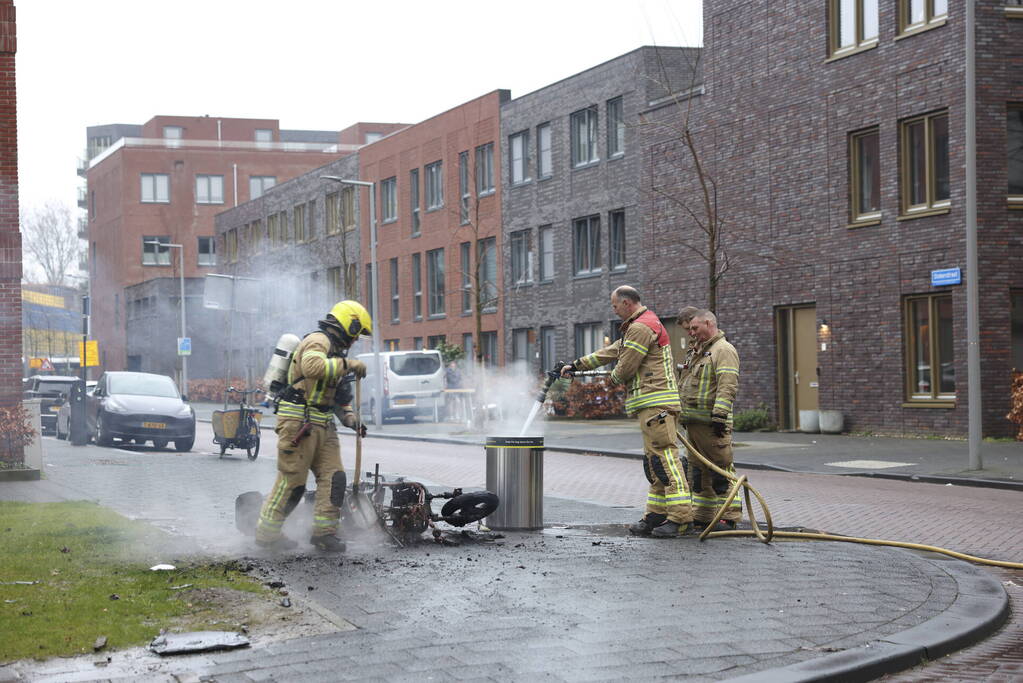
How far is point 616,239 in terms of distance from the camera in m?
35.4

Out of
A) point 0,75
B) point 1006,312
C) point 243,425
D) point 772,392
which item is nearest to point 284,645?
point 0,75

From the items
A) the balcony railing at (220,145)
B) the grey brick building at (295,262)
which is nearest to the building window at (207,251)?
the balcony railing at (220,145)

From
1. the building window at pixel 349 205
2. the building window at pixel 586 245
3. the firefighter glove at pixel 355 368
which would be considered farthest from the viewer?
the building window at pixel 349 205

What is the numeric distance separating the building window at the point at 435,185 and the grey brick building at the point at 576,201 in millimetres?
5063

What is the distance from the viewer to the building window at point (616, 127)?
3503 cm

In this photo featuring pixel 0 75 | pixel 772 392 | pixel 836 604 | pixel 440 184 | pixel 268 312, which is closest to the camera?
pixel 836 604

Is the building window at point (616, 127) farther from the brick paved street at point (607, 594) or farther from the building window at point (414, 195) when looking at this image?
the brick paved street at point (607, 594)

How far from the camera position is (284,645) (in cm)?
622

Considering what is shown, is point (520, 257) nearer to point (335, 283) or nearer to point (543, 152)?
point (543, 152)

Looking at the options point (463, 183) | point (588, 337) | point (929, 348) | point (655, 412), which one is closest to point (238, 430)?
point (929, 348)

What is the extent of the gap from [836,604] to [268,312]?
43950mm

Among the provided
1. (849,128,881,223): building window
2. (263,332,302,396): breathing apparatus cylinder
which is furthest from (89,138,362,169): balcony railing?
(263,332,302,396): breathing apparatus cylinder

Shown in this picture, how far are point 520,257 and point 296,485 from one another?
104 ft

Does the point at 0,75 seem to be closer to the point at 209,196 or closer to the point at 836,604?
the point at 836,604
